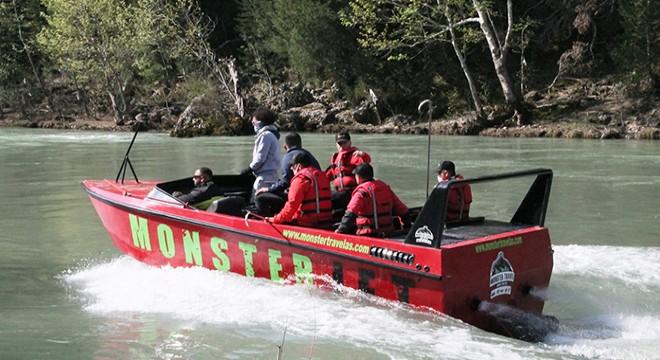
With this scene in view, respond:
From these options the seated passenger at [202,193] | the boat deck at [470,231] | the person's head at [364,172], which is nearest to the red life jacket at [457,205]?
the boat deck at [470,231]

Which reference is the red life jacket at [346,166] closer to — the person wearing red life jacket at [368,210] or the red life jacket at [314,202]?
the red life jacket at [314,202]

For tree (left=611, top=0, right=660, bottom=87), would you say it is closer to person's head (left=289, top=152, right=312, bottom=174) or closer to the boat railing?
the boat railing

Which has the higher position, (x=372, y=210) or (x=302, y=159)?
(x=302, y=159)

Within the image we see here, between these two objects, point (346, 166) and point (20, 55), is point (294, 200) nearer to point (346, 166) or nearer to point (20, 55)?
point (346, 166)

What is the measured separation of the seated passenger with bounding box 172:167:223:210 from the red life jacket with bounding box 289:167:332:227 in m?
1.38

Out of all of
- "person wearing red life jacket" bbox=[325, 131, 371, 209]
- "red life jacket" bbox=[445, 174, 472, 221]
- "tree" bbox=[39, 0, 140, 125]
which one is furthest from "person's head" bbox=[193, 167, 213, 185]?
"tree" bbox=[39, 0, 140, 125]

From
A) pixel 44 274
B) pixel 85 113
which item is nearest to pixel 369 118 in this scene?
pixel 85 113

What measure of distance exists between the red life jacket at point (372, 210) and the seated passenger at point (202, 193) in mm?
1986

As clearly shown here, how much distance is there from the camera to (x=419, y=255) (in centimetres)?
570

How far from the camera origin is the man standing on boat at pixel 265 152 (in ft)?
25.2

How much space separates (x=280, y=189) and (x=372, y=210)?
1389 millimetres

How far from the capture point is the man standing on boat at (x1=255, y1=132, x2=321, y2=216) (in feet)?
24.0

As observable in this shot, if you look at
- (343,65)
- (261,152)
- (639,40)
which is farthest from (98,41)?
(261,152)

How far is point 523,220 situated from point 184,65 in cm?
3633
